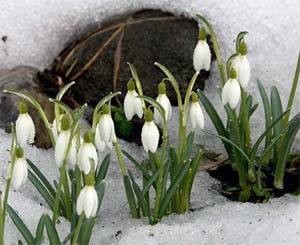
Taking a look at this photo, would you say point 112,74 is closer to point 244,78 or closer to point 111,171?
point 111,171

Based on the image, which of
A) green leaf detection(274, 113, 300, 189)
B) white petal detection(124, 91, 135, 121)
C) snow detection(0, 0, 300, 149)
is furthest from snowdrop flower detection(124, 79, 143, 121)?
snow detection(0, 0, 300, 149)

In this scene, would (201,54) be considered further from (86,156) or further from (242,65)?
(86,156)

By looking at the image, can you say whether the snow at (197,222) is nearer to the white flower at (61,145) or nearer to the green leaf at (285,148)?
the green leaf at (285,148)

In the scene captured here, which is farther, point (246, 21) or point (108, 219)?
point (246, 21)

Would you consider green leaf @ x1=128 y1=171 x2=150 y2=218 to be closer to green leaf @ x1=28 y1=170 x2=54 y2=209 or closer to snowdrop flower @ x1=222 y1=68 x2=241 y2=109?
green leaf @ x1=28 y1=170 x2=54 y2=209

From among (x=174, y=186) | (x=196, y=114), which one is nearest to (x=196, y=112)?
(x=196, y=114)

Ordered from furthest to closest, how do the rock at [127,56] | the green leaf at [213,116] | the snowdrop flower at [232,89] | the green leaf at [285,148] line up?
1. the rock at [127,56]
2. the green leaf at [213,116]
3. the green leaf at [285,148]
4. the snowdrop flower at [232,89]

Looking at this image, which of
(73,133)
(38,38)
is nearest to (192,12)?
(38,38)

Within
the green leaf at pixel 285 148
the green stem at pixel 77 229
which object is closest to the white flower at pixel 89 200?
the green stem at pixel 77 229
